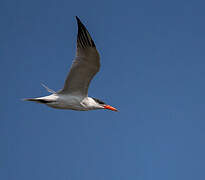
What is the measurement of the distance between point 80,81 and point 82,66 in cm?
68

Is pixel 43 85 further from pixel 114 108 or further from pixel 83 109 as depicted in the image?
pixel 114 108

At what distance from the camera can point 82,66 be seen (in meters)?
10.9

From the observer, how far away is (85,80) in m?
11.5

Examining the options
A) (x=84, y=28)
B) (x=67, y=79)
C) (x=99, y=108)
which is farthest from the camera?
(x=99, y=108)

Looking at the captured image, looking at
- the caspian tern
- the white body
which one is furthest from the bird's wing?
the white body

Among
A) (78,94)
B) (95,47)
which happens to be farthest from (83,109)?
(95,47)

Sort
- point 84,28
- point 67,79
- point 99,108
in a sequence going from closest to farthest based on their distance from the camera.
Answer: point 84,28, point 67,79, point 99,108

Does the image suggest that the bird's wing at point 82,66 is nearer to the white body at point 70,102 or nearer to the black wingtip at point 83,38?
the black wingtip at point 83,38

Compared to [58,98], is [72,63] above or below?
above

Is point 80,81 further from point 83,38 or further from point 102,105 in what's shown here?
point 102,105

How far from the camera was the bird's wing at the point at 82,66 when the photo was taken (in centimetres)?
1061

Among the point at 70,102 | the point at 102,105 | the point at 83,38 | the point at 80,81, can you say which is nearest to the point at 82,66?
the point at 80,81

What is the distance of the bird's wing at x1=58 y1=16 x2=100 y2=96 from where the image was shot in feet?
34.8

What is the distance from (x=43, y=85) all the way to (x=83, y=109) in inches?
57.1
